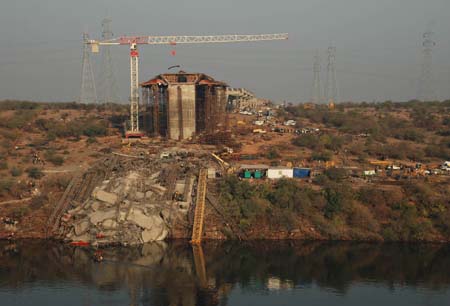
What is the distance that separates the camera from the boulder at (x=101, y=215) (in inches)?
874

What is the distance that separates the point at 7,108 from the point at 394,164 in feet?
118

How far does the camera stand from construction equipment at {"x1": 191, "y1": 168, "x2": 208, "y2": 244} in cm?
2255

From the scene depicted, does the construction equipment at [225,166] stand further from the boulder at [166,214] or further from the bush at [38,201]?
the bush at [38,201]

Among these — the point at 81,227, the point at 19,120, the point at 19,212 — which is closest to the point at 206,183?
the point at 81,227

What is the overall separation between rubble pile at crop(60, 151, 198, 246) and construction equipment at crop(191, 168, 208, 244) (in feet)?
1.48

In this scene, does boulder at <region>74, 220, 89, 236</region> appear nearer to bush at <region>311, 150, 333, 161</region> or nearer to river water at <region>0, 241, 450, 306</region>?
river water at <region>0, 241, 450, 306</region>

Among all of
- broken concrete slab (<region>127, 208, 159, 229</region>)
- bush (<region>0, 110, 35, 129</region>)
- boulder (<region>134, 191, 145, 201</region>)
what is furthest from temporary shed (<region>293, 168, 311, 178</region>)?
bush (<region>0, 110, 35, 129</region>)

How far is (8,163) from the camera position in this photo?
30.8 meters

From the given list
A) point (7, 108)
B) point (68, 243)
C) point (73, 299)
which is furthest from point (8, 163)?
point (7, 108)

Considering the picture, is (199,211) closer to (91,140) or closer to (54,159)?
(54,159)

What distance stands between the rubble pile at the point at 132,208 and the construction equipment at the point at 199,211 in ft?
1.48

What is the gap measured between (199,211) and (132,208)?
2.91 metres

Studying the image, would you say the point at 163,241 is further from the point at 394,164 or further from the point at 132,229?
the point at 394,164

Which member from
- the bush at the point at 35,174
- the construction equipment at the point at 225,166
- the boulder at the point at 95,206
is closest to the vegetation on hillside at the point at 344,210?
the construction equipment at the point at 225,166
